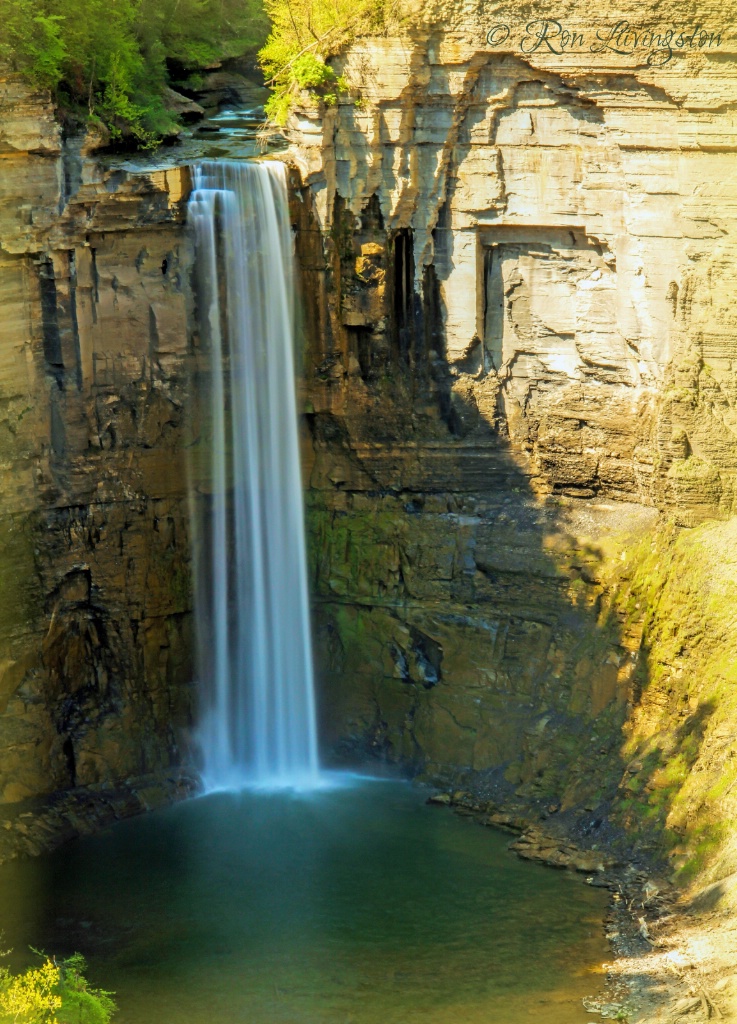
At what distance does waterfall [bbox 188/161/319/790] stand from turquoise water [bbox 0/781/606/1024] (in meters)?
2.86

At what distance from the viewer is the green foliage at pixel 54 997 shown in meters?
31.4

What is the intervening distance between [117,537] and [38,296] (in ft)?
21.3

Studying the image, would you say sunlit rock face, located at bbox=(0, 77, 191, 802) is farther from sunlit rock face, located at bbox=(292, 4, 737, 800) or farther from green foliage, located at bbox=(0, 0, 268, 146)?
sunlit rock face, located at bbox=(292, 4, 737, 800)

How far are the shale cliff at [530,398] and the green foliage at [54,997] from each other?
13.2 metres

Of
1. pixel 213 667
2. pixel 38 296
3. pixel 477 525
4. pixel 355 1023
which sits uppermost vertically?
pixel 38 296

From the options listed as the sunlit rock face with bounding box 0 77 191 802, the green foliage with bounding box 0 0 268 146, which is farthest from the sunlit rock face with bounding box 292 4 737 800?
the green foliage with bounding box 0 0 268 146

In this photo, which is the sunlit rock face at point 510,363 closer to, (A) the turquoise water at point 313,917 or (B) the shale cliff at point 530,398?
(B) the shale cliff at point 530,398

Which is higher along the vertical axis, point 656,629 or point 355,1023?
point 656,629

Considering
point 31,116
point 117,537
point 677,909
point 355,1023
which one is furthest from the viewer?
point 117,537

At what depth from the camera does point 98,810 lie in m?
45.1

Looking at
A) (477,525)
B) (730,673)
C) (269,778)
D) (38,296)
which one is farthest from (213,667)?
(730,673)

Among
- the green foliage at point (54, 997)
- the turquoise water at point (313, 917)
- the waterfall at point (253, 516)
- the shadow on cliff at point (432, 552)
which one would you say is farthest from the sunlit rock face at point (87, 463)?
the green foliage at point (54, 997)

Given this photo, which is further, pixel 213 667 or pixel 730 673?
pixel 213 667

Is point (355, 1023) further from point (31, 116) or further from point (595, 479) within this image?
point (31, 116)
